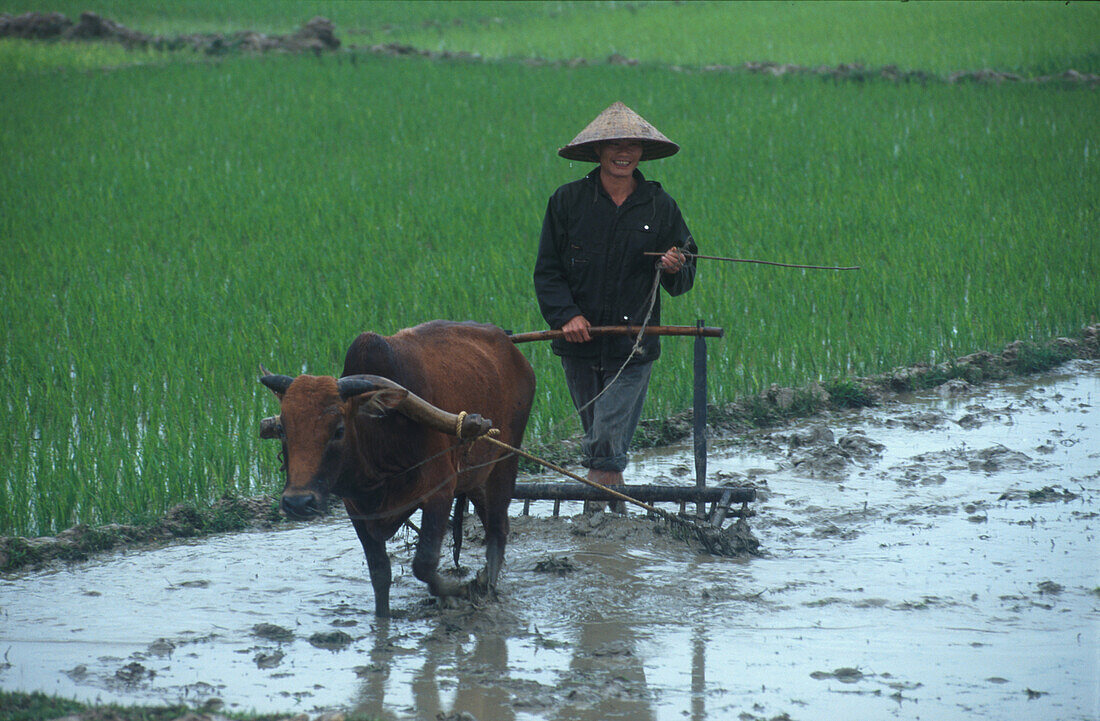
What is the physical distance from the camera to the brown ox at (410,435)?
3137 millimetres

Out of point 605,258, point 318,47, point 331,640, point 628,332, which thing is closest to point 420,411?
point 331,640

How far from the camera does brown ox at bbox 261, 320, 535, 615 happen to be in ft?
10.3

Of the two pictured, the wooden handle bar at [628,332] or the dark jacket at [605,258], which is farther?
the dark jacket at [605,258]

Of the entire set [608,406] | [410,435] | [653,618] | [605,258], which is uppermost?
[605,258]

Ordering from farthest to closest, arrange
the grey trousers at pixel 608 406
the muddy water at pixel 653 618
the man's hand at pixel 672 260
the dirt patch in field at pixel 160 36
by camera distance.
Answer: the dirt patch in field at pixel 160 36 < the grey trousers at pixel 608 406 < the man's hand at pixel 672 260 < the muddy water at pixel 653 618

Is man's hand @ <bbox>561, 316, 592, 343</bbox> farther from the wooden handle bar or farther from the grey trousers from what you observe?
the grey trousers

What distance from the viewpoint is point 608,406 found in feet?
14.7

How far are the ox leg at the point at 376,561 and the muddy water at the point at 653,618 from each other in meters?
0.07

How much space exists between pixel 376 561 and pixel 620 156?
6.04ft

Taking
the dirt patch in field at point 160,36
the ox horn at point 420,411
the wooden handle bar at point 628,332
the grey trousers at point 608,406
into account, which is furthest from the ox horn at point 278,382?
the dirt patch in field at point 160,36

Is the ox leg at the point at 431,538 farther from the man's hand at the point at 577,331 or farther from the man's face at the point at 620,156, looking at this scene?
the man's face at the point at 620,156

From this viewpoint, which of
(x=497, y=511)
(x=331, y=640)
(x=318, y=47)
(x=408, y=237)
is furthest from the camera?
(x=318, y=47)

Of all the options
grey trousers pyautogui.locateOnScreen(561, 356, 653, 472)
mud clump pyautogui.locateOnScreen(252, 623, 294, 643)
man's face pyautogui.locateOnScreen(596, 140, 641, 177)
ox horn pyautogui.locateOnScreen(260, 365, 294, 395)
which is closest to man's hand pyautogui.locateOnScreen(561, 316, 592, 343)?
grey trousers pyautogui.locateOnScreen(561, 356, 653, 472)

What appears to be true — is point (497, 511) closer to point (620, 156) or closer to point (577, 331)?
point (577, 331)
